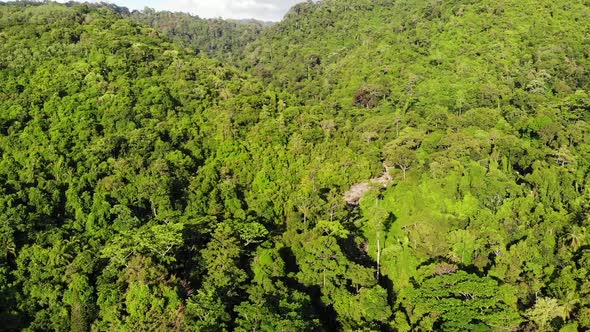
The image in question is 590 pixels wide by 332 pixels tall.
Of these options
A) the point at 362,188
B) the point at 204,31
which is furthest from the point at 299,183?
the point at 204,31

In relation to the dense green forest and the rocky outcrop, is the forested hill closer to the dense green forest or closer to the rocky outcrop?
the dense green forest

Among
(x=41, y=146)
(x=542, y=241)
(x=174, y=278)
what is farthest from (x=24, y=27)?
(x=542, y=241)

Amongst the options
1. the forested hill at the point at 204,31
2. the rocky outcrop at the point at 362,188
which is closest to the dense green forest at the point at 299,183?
the rocky outcrop at the point at 362,188

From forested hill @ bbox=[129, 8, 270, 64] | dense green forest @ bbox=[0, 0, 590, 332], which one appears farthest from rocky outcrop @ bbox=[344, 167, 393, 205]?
forested hill @ bbox=[129, 8, 270, 64]

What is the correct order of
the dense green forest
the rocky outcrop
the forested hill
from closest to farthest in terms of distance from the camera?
1. the dense green forest
2. the rocky outcrop
3. the forested hill

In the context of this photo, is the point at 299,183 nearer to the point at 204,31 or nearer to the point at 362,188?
the point at 362,188

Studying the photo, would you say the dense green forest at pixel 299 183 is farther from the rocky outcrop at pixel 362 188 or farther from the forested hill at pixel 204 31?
the forested hill at pixel 204 31

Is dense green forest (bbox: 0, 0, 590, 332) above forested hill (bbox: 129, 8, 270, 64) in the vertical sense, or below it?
below

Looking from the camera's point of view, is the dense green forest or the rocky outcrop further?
the rocky outcrop
